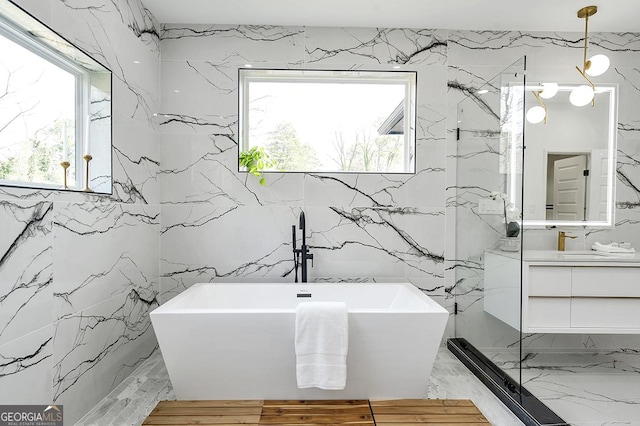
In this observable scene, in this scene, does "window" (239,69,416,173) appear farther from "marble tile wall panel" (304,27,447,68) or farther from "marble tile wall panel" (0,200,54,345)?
"marble tile wall panel" (0,200,54,345)

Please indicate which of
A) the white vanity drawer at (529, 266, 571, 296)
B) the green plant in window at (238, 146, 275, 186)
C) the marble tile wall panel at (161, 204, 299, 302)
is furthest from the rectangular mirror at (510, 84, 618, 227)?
the green plant in window at (238, 146, 275, 186)

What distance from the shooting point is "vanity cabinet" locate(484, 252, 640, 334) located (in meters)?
2.47

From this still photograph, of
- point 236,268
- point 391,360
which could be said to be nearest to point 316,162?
point 236,268

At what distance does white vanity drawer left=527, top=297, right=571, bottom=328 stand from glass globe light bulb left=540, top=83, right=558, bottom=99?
62.7 inches

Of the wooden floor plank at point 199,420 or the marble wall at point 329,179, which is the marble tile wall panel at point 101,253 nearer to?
the marble wall at point 329,179

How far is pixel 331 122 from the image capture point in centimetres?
311

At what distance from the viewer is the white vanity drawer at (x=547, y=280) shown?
2.46 metres

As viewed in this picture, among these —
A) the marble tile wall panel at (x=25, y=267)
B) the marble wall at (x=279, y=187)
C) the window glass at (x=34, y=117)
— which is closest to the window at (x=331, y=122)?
the marble wall at (x=279, y=187)

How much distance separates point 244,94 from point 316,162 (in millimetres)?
830

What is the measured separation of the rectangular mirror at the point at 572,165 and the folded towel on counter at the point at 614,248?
0.23 metres

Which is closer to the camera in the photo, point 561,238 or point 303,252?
point 303,252

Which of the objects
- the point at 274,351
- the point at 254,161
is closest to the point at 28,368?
the point at 274,351

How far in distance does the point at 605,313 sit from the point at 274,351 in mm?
2300

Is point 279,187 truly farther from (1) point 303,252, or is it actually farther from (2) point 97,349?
(2) point 97,349
